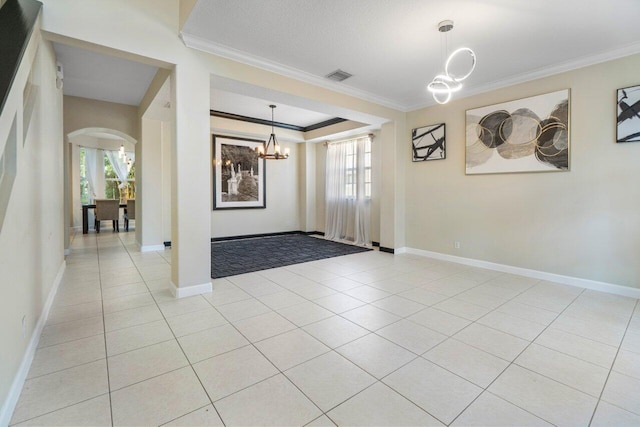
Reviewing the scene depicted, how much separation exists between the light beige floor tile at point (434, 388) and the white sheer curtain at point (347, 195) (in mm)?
4832

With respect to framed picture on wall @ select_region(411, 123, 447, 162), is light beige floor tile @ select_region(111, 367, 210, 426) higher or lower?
lower

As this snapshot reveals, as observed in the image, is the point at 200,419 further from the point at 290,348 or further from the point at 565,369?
the point at 565,369

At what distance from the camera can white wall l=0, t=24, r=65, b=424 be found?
5.19ft

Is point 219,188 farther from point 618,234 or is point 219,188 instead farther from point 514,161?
point 618,234

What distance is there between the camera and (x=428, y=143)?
5422 mm

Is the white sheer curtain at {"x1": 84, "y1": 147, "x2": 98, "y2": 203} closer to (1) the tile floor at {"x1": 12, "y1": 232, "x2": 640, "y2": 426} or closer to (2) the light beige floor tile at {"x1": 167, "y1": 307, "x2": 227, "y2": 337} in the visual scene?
(1) the tile floor at {"x1": 12, "y1": 232, "x2": 640, "y2": 426}

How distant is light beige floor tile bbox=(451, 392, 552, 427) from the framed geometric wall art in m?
3.51

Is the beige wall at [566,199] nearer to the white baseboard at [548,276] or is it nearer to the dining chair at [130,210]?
the white baseboard at [548,276]

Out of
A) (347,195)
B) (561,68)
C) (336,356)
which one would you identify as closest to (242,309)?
(336,356)

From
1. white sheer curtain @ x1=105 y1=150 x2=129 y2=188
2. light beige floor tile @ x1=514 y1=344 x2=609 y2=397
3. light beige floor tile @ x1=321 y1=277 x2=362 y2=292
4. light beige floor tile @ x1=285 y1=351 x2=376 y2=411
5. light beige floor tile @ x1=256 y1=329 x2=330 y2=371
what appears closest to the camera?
light beige floor tile @ x1=285 y1=351 x2=376 y2=411

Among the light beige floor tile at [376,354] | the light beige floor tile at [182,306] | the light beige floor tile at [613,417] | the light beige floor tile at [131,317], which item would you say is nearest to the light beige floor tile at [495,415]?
the light beige floor tile at [613,417]

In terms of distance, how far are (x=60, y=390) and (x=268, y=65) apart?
147 inches

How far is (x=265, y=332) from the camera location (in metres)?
2.53

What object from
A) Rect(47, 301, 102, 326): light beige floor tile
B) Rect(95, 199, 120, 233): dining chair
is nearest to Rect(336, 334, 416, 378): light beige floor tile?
Rect(47, 301, 102, 326): light beige floor tile
